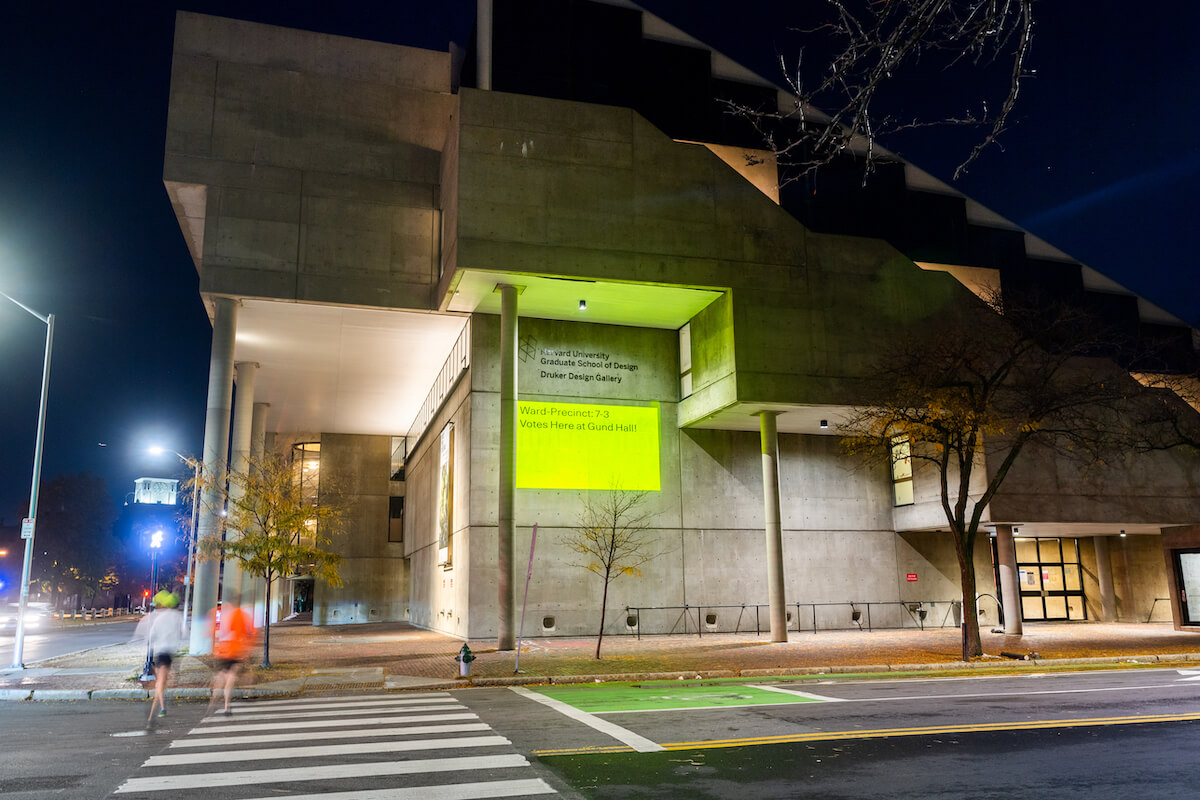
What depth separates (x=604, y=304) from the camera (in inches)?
1177

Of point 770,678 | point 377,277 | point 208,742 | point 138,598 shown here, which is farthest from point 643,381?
point 138,598

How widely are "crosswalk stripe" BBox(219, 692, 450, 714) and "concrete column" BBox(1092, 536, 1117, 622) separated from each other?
104ft

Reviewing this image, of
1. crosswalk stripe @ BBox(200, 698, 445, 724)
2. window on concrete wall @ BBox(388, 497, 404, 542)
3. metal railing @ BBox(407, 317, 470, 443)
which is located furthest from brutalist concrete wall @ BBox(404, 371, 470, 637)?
crosswalk stripe @ BBox(200, 698, 445, 724)

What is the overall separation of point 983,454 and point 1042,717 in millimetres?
18982

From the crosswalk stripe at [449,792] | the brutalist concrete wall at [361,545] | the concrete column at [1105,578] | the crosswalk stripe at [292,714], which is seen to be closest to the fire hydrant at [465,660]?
the crosswalk stripe at [292,714]

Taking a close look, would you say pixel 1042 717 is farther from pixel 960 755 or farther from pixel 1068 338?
pixel 1068 338

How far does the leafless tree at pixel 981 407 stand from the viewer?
21.2 metres

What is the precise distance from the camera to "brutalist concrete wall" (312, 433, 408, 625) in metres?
51.7

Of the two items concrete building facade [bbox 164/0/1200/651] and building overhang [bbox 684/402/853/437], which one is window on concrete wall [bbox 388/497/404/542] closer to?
concrete building facade [bbox 164/0/1200/651]

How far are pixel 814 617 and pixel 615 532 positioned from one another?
898cm

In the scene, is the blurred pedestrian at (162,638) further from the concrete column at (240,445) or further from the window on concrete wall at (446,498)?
the window on concrete wall at (446,498)

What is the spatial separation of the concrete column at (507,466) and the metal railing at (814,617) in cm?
611

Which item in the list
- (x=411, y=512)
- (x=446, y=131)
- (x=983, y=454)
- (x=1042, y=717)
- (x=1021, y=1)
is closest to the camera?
(x=1021, y=1)

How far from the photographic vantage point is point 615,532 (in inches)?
1148
